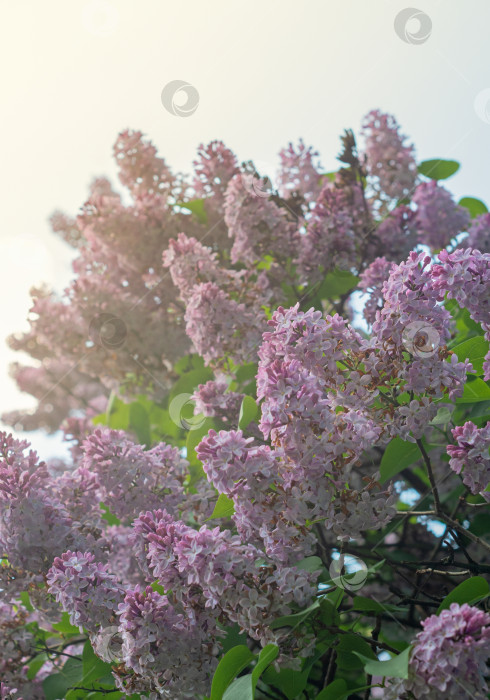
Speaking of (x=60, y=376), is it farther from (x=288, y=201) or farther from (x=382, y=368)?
(x=382, y=368)

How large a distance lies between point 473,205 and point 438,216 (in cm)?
47

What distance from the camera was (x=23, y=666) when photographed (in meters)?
2.82

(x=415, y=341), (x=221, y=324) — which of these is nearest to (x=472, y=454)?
(x=415, y=341)

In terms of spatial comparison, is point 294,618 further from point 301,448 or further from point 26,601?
point 26,601

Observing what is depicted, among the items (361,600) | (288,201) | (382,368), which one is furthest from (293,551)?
(288,201)

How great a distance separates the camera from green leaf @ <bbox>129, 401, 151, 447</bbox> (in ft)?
12.2

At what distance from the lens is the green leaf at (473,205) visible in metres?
4.15

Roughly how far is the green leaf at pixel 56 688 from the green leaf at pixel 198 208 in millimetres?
2358

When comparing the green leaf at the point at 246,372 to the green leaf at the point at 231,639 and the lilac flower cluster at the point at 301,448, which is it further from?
the green leaf at the point at 231,639

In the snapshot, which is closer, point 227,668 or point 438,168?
point 227,668

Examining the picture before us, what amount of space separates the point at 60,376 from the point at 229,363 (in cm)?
308

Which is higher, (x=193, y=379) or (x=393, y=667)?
(x=193, y=379)

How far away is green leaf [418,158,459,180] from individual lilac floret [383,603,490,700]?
10.3 ft

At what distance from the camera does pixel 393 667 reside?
1539 millimetres
